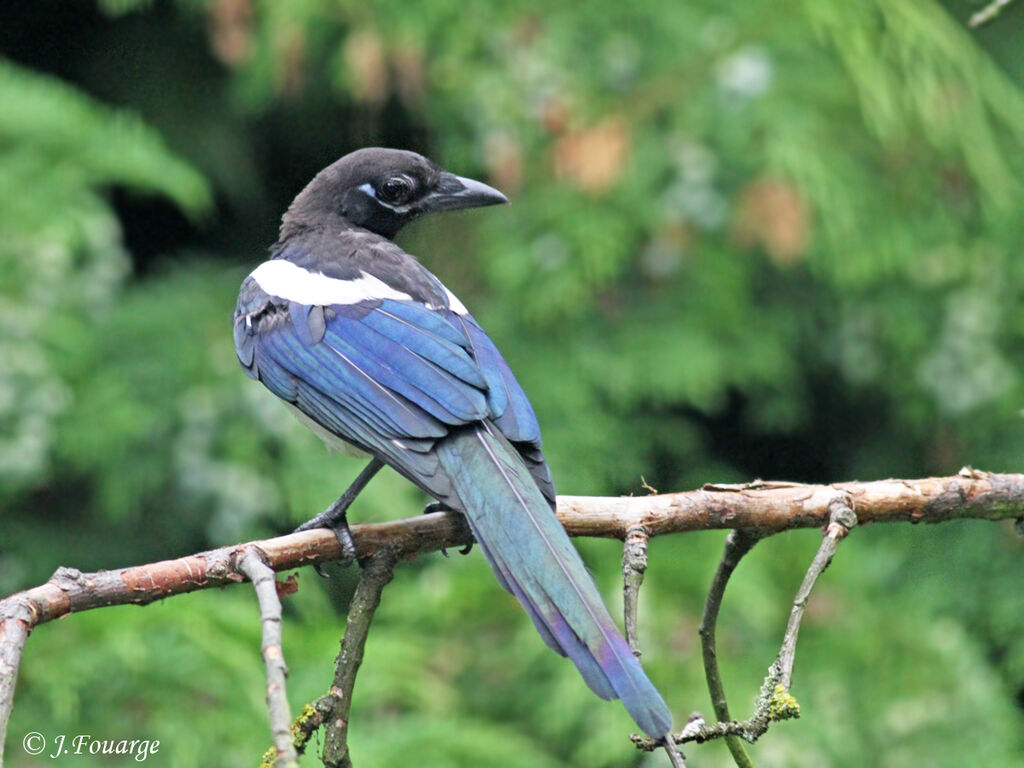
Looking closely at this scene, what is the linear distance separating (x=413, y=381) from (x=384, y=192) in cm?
84

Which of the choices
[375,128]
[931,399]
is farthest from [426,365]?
[375,128]

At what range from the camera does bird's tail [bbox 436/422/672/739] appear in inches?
57.5

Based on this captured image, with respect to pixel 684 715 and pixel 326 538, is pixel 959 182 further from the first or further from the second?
pixel 326 538

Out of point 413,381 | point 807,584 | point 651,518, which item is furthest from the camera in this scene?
point 413,381

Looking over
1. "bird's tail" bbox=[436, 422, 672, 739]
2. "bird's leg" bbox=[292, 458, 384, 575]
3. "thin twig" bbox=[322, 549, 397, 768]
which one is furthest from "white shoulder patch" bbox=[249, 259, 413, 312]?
"thin twig" bbox=[322, 549, 397, 768]

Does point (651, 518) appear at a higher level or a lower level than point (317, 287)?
lower

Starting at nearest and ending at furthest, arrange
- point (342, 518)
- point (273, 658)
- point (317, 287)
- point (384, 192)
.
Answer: point (273, 658) < point (342, 518) < point (317, 287) < point (384, 192)

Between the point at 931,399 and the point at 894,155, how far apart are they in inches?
32.6

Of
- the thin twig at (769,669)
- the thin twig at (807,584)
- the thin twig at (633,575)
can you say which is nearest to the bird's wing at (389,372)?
the thin twig at (633,575)

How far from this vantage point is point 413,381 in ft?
7.30

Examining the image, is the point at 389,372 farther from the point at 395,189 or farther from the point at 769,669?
the point at 769,669

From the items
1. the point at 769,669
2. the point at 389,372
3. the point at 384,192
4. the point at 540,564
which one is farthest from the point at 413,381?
the point at 769,669

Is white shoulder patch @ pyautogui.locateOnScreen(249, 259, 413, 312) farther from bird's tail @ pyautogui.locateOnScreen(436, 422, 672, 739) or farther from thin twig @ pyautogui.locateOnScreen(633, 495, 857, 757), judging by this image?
thin twig @ pyautogui.locateOnScreen(633, 495, 857, 757)

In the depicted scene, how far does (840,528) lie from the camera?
70.2 inches
